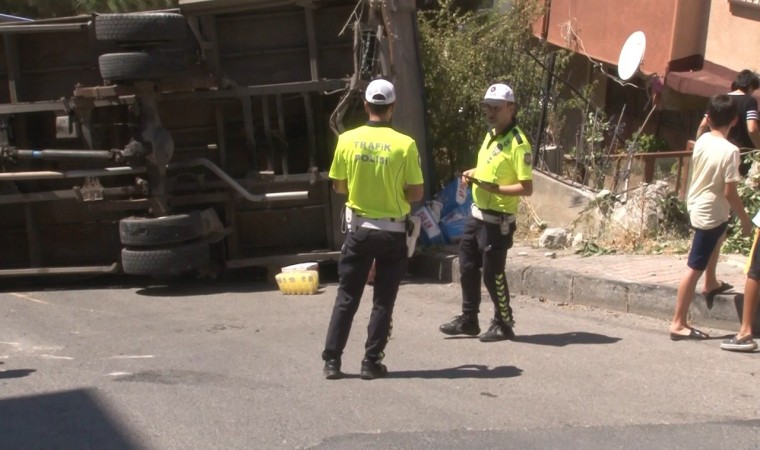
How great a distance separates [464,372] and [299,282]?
308 centimetres

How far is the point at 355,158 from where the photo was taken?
591cm

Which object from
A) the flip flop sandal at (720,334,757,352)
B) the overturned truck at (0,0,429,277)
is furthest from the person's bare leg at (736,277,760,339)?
the overturned truck at (0,0,429,277)

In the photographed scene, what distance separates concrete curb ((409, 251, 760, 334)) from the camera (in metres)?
7.23

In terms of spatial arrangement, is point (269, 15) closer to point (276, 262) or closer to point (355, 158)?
point (276, 262)

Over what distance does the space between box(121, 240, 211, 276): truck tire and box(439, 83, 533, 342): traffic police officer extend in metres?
2.73

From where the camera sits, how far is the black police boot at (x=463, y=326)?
7.12 meters

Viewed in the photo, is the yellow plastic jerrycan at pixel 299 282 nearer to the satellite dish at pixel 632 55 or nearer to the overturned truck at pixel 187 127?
the overturned truck at pixel 187 127

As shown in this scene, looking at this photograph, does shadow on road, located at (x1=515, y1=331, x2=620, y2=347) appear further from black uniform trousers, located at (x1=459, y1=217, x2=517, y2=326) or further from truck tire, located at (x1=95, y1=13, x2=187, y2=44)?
truck tire, located at (x1=95, y1=13, x2=187, y2=44)

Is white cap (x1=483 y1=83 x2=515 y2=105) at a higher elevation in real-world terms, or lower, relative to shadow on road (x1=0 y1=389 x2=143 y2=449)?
higher

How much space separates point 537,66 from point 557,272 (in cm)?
413

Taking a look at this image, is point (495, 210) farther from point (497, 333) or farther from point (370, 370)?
point (370, 370)

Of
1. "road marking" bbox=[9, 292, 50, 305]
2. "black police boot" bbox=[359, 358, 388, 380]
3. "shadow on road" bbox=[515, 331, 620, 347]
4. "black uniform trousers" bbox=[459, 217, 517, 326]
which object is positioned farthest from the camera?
"road marking" bbox=[9, 292, 50, 305]

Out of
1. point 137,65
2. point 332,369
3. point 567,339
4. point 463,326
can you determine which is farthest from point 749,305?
point 137,65

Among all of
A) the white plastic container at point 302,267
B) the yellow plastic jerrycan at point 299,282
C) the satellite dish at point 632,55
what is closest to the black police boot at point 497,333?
the yellow plastic jerrycan at point 299,282
